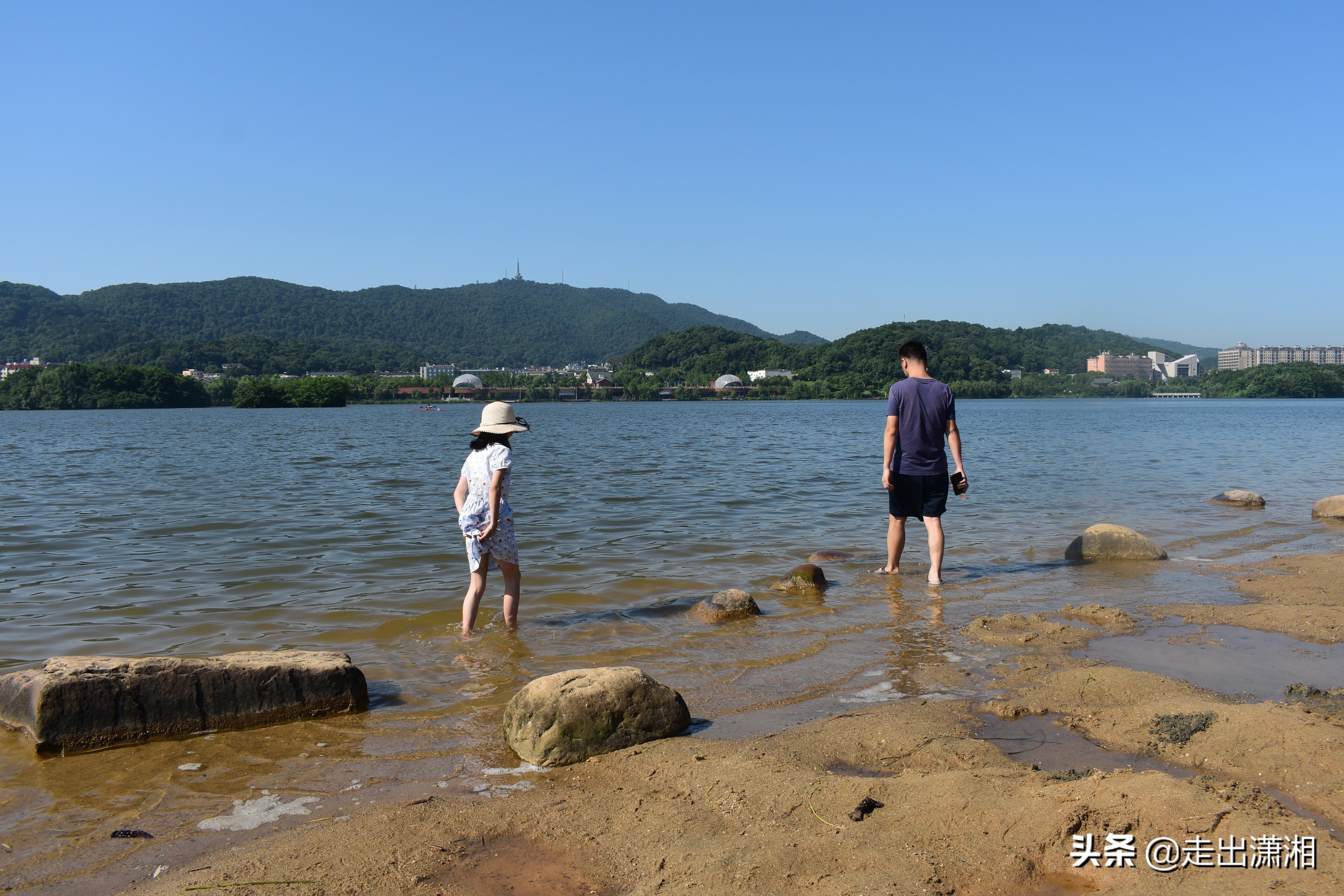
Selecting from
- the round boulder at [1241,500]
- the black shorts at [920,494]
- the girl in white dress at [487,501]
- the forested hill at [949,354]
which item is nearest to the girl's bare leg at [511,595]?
the girl in white dress at [487,501]

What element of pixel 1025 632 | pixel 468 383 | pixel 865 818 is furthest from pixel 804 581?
pixel 468 383

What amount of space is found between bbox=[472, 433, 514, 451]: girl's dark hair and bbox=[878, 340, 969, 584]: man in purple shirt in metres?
3.79

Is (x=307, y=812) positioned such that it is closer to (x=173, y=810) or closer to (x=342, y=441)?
(x=173, y=810)

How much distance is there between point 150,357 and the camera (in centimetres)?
15338

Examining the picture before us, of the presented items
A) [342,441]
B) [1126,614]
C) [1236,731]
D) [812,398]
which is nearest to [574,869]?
[1236,731]

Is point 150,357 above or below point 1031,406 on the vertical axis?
above

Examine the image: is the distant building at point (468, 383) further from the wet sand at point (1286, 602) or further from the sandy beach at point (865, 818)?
the sandy beach at point (865, 818)

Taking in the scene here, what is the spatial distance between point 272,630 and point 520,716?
4047 mm

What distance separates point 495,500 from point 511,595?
107cm

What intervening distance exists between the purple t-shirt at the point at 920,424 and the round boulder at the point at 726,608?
2.18m

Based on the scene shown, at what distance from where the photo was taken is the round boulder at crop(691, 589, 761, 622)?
24.6 ft

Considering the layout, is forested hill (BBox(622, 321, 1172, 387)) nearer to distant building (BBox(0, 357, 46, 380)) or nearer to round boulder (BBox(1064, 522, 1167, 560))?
distant building (BBox(0, 357, 46, 380))

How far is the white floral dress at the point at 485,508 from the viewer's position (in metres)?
6.75

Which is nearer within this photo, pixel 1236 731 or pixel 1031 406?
pixel 1236 731
